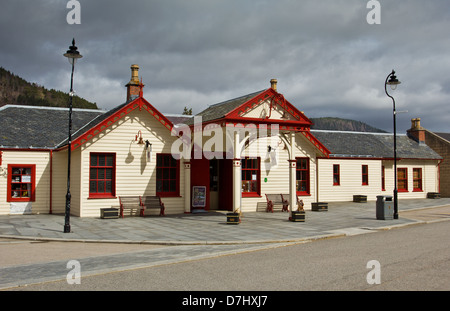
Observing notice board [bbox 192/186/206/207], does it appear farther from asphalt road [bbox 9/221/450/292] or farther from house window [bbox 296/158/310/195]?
asphalt road [bbox 9/221/450/292]

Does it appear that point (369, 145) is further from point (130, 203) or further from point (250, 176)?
point (130, 203)

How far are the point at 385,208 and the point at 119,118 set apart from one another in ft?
40.4

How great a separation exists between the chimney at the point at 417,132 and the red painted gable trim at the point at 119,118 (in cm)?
2400

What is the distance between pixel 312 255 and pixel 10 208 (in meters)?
14.8

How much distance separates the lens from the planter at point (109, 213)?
17562 mm

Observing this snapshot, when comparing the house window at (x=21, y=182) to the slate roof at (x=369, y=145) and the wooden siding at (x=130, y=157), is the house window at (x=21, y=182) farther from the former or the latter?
the slate roof at (x=369, y=145)

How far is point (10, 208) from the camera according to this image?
745 inches

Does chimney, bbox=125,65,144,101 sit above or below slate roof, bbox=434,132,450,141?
above

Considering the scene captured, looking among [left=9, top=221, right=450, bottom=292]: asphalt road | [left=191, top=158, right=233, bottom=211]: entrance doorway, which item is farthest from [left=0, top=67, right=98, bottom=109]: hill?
[left=9, top=221, right=450, bottom=292]: asphalt road

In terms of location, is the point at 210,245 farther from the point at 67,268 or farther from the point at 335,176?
the point at 335,176

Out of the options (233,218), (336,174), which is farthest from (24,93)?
(233,218)

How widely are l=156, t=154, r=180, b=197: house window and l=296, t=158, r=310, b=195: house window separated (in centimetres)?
741

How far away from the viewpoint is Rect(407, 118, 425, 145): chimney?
34875mm

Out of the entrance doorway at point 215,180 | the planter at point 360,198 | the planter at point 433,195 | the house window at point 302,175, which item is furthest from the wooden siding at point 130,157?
the planter at point 433,195
